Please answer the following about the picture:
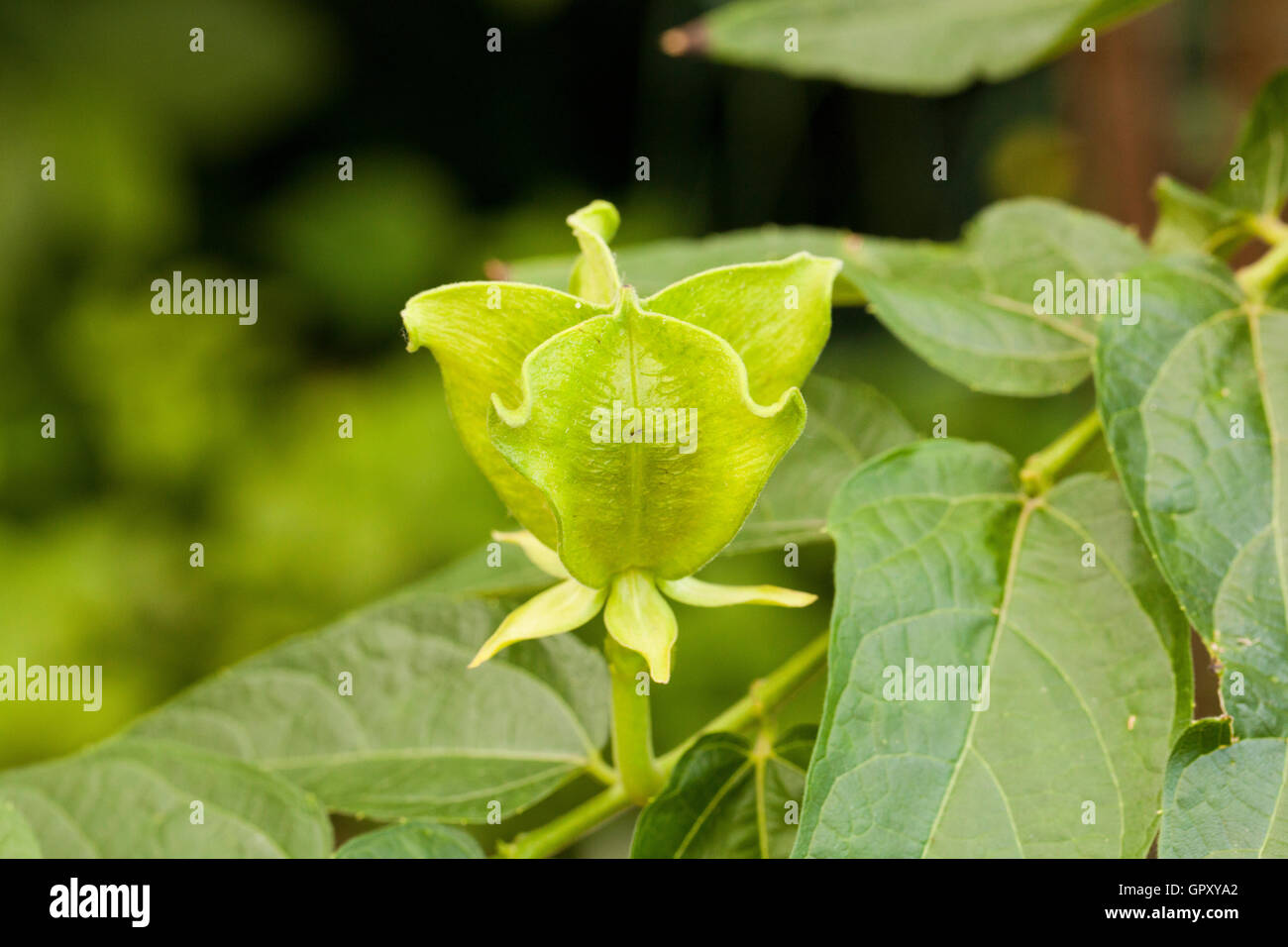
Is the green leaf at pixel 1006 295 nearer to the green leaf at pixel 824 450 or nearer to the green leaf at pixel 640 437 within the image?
the green leaf at pixel 824 450

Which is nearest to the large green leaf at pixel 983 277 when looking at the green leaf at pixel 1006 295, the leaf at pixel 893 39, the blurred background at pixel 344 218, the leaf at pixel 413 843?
the green leaf at pixel 1006 295

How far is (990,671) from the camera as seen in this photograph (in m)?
0.40

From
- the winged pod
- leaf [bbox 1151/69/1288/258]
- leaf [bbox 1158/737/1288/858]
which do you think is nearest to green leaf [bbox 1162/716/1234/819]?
leaf [bbox 1158/737/1288/858]

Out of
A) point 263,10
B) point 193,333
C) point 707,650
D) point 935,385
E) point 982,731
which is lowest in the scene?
point 707,650

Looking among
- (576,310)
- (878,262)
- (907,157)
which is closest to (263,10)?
(907,157)

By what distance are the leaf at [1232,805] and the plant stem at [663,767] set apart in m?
0.16

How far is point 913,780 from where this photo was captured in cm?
37

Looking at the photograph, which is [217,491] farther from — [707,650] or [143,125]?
[707,650]

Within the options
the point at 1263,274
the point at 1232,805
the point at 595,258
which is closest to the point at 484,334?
the point at 595,258

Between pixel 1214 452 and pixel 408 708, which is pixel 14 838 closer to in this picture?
pixel 408 708

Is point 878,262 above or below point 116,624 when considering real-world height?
above

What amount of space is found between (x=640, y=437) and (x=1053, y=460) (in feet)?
0.80

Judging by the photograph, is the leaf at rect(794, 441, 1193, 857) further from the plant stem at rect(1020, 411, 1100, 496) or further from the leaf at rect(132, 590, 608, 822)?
the leaf at rect(132, 590, 608, 822)

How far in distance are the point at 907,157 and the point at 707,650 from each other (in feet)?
3.30
